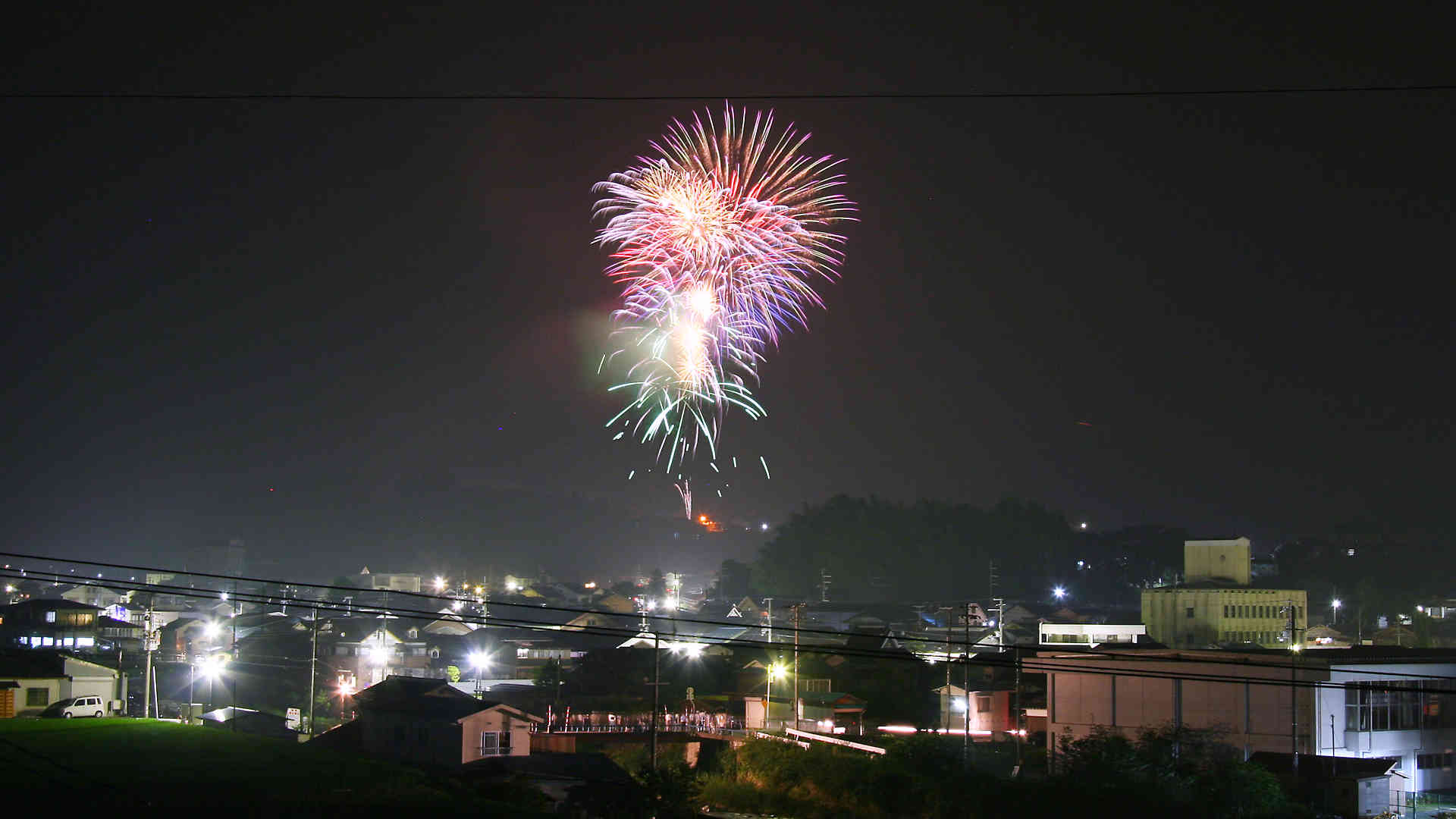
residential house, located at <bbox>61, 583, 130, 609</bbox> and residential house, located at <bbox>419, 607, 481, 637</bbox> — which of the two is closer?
residential house, located at <bbox>419, 607, 481, 637</bbox>

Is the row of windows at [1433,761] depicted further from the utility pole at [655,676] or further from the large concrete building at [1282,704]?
the utility pole at [655,676]

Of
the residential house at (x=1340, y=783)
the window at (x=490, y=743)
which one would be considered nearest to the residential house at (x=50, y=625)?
the window at (x=490, y=743)

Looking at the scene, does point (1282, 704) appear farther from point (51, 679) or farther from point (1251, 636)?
point (1251, 636)

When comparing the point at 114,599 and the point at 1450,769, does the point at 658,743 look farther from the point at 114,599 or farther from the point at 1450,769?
the point at 114,599

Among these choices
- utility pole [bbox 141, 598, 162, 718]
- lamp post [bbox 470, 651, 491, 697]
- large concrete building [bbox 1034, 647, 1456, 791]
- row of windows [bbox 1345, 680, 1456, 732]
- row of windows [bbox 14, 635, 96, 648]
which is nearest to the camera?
large concrete building [bbox 1034, 647, 1456, 791]

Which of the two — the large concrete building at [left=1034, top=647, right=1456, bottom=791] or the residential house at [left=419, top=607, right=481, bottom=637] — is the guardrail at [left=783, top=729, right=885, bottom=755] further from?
the residential house at [left=419, top=607, right=481, bottom=637]

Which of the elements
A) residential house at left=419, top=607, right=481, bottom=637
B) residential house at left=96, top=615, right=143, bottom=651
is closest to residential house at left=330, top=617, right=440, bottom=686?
residential house at left=419, top=607, right=481, bottom=637
